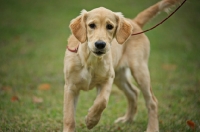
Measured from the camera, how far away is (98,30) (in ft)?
13.1

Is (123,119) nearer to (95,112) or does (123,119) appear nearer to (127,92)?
(127,92)

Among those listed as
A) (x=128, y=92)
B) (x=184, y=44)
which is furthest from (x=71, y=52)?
(x=184, y=44)

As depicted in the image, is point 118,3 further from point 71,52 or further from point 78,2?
point 71,52

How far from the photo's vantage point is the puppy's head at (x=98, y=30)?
12.7 feet

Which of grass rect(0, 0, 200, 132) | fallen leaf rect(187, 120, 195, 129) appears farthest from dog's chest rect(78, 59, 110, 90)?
fallen leaf rect(187, 120, 195, 129)

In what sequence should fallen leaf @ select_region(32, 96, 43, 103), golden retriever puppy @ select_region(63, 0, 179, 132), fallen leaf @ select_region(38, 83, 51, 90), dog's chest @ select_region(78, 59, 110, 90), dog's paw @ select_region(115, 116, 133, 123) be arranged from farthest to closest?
fallen leaf @ select_region(38, 83, 51, 90) → fallen leaf @ select_region(32, 96, 43, 103) → dog's paw @ select_region(115, 116, 133, 123) → dog's chest @ select_region(78, 59, 110, 90) → golden retriever puppy @ select_region(63, 0, 179, 132)

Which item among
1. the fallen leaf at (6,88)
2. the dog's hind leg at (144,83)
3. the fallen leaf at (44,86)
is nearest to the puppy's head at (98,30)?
the dog's hind leg at (144,83)

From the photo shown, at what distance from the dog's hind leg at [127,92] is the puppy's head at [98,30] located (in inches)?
54.6

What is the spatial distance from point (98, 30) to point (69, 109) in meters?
1.15

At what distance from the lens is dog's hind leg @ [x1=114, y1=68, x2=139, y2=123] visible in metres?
5.52

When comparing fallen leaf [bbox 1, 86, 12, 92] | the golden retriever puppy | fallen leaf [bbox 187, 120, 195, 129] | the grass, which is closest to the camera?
the golden retriever puppy

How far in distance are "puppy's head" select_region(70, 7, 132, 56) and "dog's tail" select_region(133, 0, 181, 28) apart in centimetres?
143

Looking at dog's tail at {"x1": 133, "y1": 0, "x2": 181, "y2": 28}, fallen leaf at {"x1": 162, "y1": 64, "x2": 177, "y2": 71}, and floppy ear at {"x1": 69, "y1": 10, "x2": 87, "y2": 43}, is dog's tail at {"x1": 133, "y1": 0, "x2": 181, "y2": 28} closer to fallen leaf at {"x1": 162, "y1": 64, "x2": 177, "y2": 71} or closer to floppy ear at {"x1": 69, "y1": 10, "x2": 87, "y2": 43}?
floppy ear at {"x1": 69, "y1": 10, "x2": 87, "y2": 43}

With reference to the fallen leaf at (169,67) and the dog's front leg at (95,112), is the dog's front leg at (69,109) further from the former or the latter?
the fallen leaf at (169,67)
